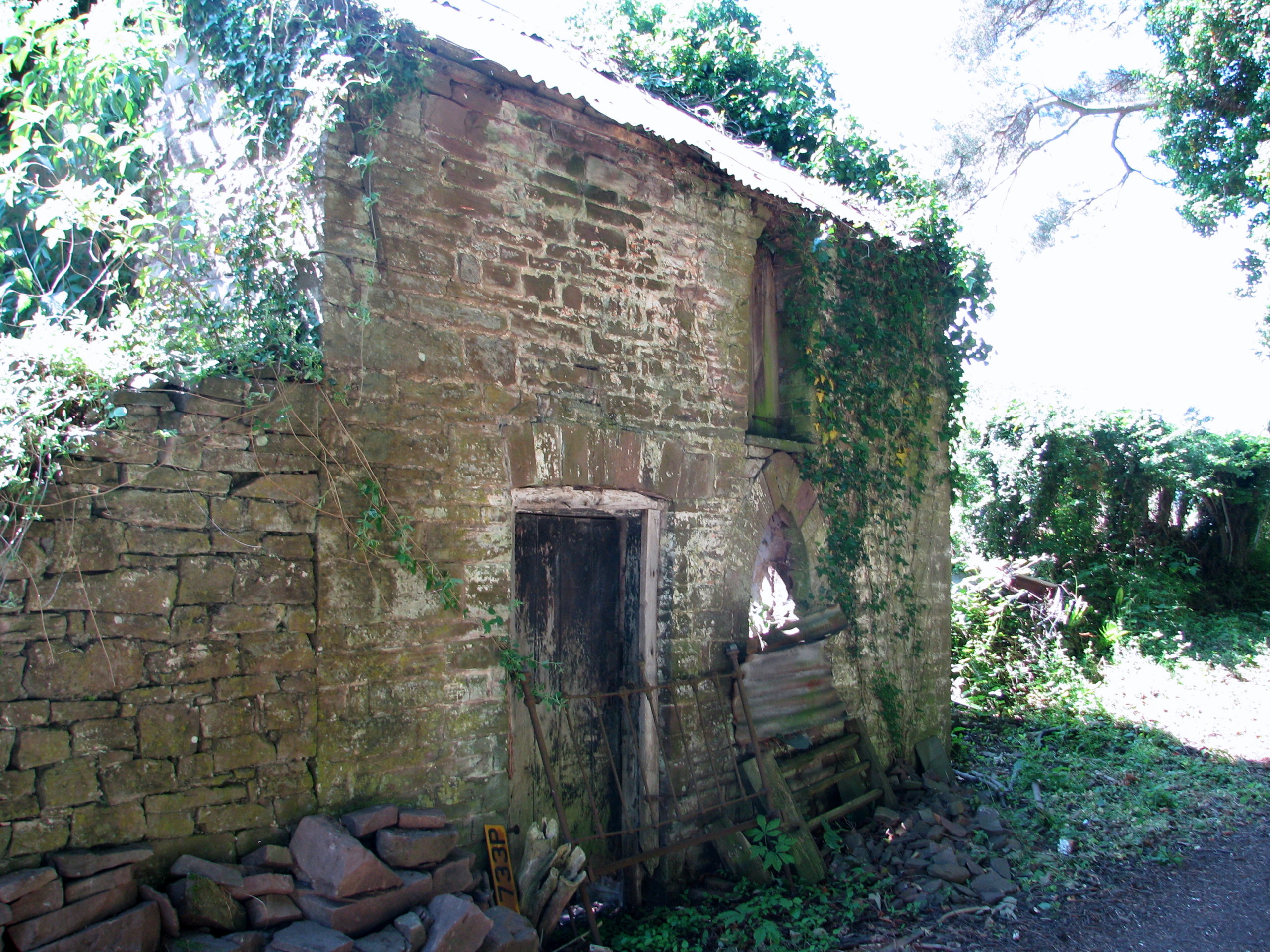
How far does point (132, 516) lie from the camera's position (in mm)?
3332

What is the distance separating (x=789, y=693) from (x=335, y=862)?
3.48 m

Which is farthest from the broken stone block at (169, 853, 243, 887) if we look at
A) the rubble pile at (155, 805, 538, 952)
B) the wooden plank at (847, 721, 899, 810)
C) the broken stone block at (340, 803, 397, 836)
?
the wooden plank at (847, 721, 899, 810)

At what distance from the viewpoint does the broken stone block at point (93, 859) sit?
298 centimetres

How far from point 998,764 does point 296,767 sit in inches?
271

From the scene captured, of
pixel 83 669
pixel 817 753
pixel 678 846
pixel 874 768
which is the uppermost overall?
pixel 83 669

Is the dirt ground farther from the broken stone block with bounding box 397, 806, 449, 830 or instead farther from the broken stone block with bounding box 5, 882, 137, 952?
the broken stone block with bounding box 5, 882, 137, 952

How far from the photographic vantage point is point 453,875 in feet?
12.4

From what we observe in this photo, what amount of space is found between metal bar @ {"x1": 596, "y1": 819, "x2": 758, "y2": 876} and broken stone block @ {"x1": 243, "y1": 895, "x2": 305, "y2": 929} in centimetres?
167

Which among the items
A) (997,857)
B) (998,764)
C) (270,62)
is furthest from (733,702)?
(270,62)

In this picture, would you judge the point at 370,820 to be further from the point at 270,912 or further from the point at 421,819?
the point at 270,912

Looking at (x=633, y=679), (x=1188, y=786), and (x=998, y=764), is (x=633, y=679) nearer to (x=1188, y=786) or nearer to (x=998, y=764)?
(x=998, y=764)

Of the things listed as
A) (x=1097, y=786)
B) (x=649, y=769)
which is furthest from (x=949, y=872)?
(x=1097, y=786)

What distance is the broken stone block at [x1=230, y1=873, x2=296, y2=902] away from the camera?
10.7 feet

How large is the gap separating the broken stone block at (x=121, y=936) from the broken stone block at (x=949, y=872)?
176 inches
